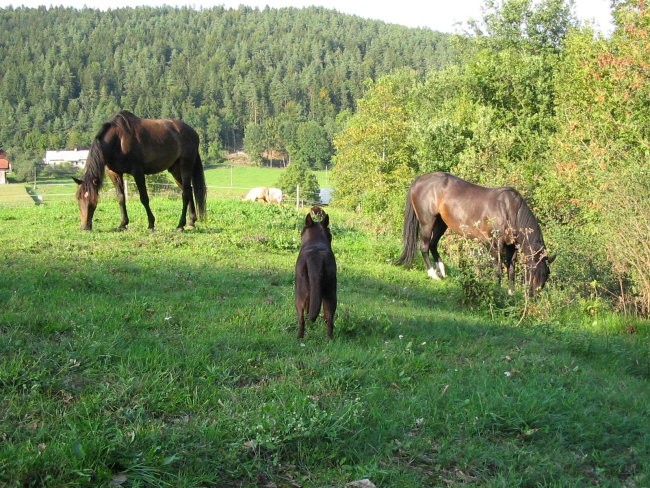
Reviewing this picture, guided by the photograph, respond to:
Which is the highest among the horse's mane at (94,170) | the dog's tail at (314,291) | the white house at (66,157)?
the horse's mane at (94,170)

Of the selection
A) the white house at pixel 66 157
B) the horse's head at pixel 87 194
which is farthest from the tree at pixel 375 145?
the white house at pixel 66 157

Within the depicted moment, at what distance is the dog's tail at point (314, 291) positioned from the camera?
560 centimetres

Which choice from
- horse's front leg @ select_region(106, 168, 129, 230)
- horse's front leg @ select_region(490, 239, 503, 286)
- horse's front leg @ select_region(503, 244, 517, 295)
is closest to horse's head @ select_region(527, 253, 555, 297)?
horse's front leg @ select_region(490, 239, 503, 286)

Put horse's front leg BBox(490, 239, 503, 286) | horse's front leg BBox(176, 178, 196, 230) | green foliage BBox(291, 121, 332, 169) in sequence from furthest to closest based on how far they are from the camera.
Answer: green foliage BBox(291, 121, 332, 169), horse's front leg BBox(176, 178, 196, 230), horse's front leg BBox(490, 239, 503, 286)

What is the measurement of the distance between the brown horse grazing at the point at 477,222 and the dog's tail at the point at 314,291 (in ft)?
17.5

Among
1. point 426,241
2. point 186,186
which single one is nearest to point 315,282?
point 426,241

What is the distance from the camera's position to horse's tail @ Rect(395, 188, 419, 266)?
13.0 meters

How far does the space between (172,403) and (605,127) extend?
18441mm

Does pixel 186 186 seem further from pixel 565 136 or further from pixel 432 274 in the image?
pixel 565 136

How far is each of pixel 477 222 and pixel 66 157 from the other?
10107 cm

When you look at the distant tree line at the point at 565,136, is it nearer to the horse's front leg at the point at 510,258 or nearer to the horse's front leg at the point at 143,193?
the horse's front leg at the point at 510,258

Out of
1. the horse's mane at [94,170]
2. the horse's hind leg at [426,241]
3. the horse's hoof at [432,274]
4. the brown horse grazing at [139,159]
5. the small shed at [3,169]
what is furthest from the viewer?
the small shed at [3,169]

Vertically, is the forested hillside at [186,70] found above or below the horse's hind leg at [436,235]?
above

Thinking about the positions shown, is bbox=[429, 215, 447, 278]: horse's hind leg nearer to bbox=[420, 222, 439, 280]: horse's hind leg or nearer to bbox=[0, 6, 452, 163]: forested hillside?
bbox=[420, 222, 439, 280]: horse's hind leg
